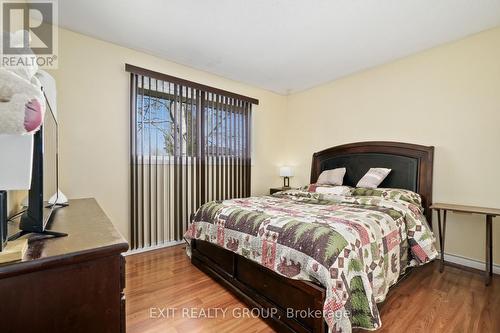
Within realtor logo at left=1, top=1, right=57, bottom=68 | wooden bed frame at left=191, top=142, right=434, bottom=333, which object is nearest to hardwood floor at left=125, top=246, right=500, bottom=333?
wooden bed frame at left=191, top=142, right=434, bottom=333

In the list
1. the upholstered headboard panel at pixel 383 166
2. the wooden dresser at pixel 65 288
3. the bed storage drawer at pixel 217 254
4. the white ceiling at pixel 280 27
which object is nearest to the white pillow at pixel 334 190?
the upholstered headboard panel at pixel 383 166

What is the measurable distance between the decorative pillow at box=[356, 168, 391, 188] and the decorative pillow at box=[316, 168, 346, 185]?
339 mm

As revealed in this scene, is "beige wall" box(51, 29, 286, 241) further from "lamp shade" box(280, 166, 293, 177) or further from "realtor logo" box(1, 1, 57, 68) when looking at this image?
"lamp shade" box(280, 166, 293, 177)

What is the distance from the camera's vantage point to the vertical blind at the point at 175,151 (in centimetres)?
294

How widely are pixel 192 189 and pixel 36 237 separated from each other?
2503mm

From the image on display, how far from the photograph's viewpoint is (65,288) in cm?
72

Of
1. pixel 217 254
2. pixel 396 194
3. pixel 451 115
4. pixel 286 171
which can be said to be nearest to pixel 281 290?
pixel 217 254

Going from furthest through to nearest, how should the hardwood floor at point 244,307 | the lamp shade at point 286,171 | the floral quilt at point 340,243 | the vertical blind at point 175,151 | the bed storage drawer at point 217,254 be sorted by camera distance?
the lamp shade at point 286,171 → the vertical blind at point 175,151 → the bed storage drawer at point 217,254 → the hardwood floor at point 244,307 → the floral quilt at point 340,243

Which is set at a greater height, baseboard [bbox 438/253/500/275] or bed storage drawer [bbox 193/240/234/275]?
bed storage drawer [bbox 193/240/234/275]

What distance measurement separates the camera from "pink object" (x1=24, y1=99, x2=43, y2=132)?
68 cm

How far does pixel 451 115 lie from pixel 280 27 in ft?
7.15

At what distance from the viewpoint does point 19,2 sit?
6.10ft

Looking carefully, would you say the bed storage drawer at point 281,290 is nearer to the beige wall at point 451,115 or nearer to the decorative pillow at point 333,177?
the decorative pillow at point 333,177

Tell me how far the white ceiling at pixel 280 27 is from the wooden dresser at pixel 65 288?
7.10 feet
